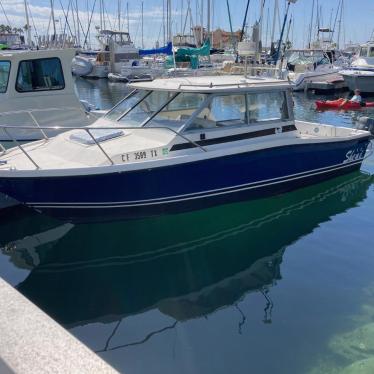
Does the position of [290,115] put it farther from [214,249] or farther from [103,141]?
[103,141]

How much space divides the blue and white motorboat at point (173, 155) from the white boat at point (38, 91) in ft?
5.18

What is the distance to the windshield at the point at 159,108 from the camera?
22.3 feet

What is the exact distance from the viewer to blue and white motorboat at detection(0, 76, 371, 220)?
5.94 m

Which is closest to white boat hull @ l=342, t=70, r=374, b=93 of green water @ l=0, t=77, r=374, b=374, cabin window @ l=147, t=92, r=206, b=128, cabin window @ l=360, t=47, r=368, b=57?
cabin window @ l=360, t=47, r=368, b=57

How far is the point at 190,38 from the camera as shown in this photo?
117ft

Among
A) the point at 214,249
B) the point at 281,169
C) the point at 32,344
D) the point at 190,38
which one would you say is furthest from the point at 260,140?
the point at 190,38

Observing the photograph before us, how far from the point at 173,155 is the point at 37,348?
13.9ft

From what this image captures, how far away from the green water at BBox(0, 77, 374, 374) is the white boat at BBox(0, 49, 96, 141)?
76.6 inches

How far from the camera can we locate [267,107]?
7438 mm

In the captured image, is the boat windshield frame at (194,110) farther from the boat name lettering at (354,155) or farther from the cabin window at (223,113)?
the boat name lettering at (354,155)

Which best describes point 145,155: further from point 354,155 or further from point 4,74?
point 354,155

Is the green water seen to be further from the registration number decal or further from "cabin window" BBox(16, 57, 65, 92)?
"cabin window" BBox(16, 57, 65, 92)

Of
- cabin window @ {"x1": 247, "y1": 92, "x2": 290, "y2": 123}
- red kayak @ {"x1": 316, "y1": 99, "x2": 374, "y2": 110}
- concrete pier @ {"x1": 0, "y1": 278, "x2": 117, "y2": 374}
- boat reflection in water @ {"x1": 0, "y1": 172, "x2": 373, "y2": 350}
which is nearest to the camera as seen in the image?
concrete pier @ {"x1": 0, "y1": 278, "x2": 117, "y2": 374}

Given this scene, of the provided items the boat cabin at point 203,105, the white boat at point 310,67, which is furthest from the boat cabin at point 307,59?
the boat cabin at point 203,105
